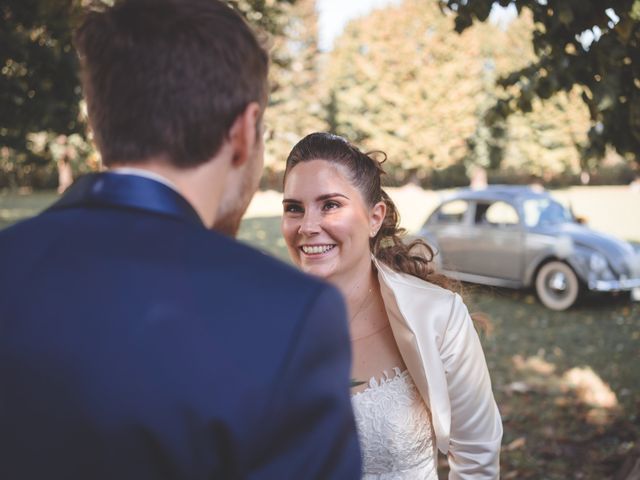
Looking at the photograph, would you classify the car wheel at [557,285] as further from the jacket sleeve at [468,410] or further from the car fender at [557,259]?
the jacket sleeve at [468,410]

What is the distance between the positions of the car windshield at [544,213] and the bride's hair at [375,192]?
763 cm

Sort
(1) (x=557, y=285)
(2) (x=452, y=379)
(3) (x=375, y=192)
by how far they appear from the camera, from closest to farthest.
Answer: (2) (x=452, y=379) → (3) (x=375, y=192) → (1) (x=557, y=285)

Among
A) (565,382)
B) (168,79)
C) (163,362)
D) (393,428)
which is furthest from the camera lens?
(565,382)

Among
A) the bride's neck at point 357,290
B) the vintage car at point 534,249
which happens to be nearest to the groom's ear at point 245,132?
the bride's neck at point 357,290

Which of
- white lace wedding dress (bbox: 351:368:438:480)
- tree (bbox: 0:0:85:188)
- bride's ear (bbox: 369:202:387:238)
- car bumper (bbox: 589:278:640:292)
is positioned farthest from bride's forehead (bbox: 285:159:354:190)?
car bumper (bbox: 589:278:640:292)

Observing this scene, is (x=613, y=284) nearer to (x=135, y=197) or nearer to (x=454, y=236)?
(x=454, y=236)

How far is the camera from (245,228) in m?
20.5

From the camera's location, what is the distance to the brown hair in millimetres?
1009

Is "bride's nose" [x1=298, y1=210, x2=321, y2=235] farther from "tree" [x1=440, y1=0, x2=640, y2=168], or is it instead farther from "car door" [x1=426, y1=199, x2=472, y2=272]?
"car door" [x1=426, y1=199, x2=472, y2=272]

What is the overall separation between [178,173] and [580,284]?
933 cm

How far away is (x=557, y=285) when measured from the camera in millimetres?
9414

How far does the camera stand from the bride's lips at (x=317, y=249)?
2.51m

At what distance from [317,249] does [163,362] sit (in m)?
1.67

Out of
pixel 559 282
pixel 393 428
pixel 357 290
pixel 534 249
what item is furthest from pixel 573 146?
pixel 393 428
